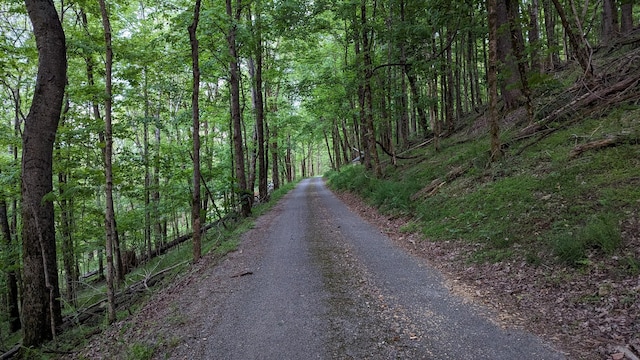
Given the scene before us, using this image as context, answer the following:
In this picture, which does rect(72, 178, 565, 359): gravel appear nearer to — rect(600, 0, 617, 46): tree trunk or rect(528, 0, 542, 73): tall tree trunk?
rect(528, 0, 542, 73): tall tree trunk

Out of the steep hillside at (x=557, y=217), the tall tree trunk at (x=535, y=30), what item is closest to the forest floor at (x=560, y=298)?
the steep hillside at (x=557, y=217)

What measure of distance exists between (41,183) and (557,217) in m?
10.1

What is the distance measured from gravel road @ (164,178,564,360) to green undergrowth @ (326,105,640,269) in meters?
1.50

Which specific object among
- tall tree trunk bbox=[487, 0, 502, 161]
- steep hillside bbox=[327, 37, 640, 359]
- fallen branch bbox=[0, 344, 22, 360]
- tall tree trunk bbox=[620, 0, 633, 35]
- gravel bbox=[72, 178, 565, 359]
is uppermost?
tall tree trunk bbox=[620, 0, 633, 35]

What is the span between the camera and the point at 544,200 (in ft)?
19.3

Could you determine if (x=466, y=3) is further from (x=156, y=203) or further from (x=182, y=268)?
(x=156, y=203)

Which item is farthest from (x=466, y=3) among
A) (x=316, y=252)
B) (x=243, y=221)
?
(x=243, y=221)

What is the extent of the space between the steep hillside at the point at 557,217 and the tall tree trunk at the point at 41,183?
814cm

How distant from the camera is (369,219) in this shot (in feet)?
36.8

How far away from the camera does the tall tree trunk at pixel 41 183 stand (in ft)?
21.9

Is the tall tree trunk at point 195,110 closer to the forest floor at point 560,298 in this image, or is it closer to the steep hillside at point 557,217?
the steep hillside at point 557,217

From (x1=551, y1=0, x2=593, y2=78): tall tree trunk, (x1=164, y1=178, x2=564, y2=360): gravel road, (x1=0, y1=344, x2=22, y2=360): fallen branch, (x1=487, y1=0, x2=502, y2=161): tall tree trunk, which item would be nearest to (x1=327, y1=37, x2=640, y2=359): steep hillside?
(x1=551, y1=0, x2=593, y2=78): tall tree trunk

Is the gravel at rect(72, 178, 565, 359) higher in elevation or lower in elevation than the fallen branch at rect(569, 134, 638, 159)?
lower

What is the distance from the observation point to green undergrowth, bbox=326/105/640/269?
457 centimetres
